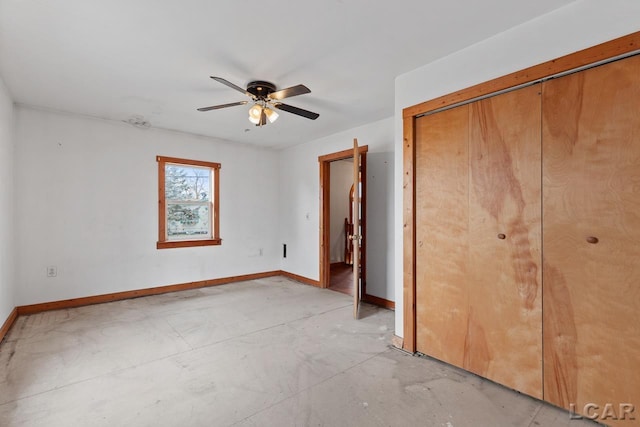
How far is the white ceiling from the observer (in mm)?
1857

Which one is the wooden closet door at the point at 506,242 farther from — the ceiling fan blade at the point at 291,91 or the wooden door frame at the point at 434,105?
the ceiling fan blade at the point at 291,91

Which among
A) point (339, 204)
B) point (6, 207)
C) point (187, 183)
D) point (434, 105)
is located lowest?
point (6, 207)

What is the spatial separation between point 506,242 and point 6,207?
15.4 feet

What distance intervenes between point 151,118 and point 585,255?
15.4 ft

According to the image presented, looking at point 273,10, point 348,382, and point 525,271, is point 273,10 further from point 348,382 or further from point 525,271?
point 348,382

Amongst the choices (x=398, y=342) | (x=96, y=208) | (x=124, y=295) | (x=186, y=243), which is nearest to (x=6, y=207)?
(x=96, y=208)

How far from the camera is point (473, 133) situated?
7.27 ft

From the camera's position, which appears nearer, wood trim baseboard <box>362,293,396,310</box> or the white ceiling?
the white ceiling

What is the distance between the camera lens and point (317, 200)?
16.4 ft

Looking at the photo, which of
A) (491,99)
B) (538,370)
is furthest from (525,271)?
(491,99)

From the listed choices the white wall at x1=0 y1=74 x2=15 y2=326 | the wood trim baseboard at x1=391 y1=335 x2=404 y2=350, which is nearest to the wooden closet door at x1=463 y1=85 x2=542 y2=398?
the wood trim baseboard at x1=391 y1=335 x2=404 y2=350

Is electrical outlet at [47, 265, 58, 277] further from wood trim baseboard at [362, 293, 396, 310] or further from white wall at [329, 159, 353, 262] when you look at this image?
white wall at [329, 159, 353, 262]

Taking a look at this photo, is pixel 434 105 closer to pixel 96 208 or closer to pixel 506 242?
pixel 506 242

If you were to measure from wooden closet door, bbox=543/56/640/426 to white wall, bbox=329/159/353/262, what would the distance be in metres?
5.14
